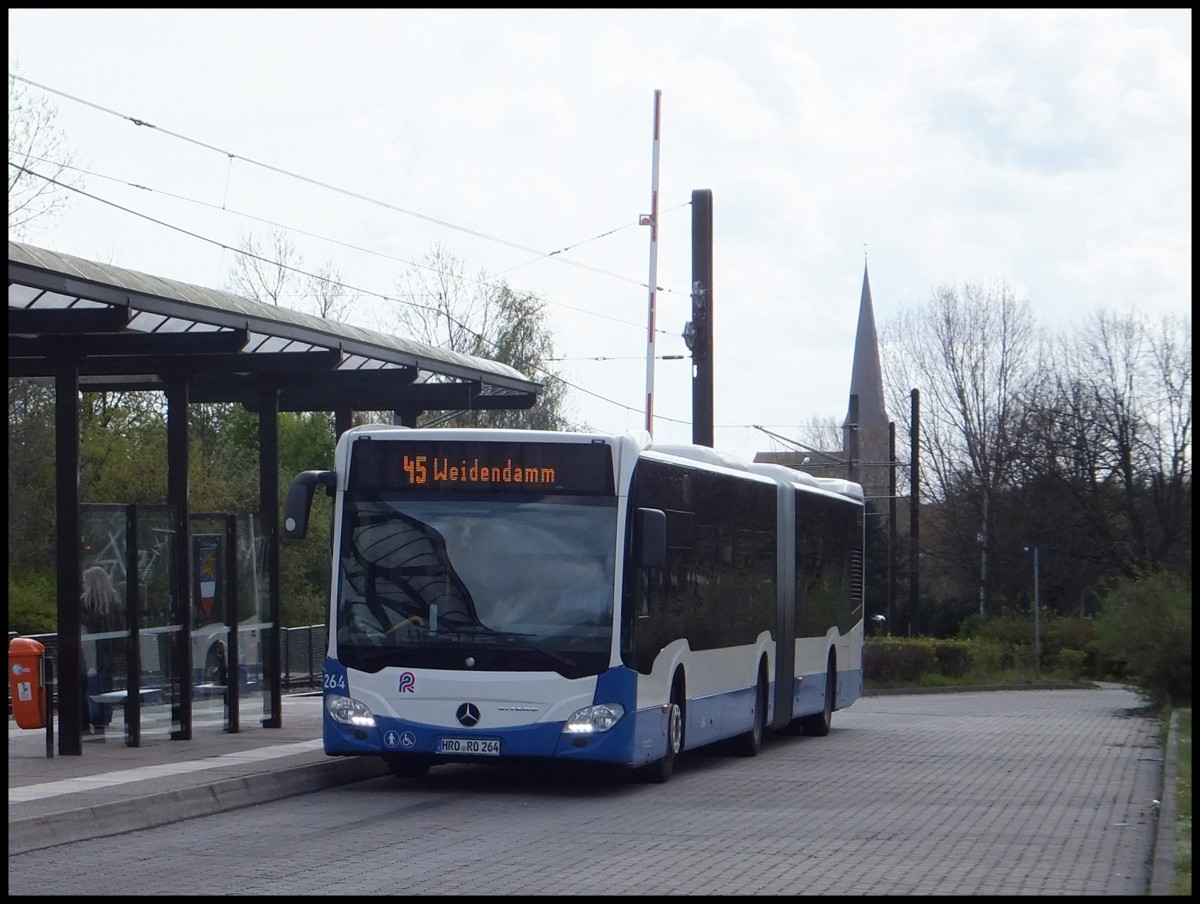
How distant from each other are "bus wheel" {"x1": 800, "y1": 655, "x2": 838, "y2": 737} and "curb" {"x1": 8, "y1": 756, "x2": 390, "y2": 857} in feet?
26.3

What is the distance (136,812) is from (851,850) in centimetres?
479

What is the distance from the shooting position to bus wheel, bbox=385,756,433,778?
1579 centimetres

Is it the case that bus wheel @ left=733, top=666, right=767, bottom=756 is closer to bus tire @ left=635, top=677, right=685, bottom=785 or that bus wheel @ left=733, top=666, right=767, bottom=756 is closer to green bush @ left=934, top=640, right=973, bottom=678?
bus tire @ left=635, top=677, right=685, bottom=785

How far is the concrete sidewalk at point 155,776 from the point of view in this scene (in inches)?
470

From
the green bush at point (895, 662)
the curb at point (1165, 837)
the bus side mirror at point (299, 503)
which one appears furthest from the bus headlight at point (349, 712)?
the green bush at point (895, 662)

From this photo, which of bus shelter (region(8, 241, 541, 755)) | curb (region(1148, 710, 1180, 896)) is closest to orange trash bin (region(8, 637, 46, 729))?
bus shelter (region(8, 241, 541, 755))

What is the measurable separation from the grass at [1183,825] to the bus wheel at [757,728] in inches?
168

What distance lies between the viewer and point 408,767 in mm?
16078

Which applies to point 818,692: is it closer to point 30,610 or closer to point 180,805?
point 180,805

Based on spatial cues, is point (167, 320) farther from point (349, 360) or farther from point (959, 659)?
point (959, 659)

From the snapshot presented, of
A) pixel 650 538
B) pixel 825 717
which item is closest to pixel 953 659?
Answer: pixel 825 717

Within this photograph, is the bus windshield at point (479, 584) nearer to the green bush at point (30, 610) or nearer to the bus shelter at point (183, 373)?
the bus shelter at point (183, 373)

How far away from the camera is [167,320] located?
16062 mm

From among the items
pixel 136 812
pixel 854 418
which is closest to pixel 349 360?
pixel 136 812
